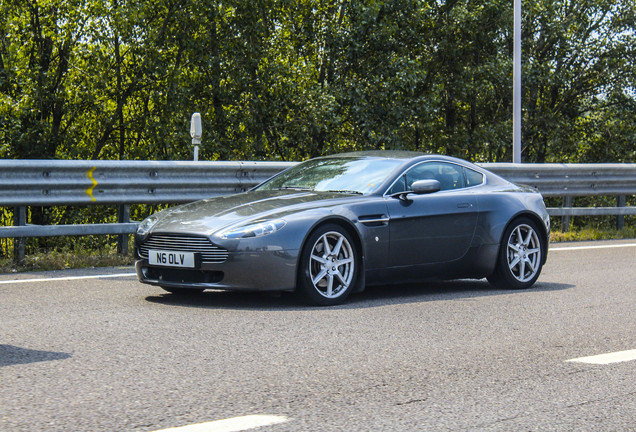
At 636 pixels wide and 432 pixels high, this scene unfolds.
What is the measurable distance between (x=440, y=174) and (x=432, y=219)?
1.92 ft

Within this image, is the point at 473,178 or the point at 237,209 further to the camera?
the point at 473,178

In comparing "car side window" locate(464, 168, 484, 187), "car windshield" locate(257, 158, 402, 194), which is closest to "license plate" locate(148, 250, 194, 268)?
"car windshield" locate(257, 158, 402, 194)

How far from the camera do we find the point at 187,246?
7.20 meters

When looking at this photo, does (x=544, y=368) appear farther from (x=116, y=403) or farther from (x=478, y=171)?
(x=478, y=171)

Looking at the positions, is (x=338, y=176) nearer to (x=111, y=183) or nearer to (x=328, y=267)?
(x=328, y=267)

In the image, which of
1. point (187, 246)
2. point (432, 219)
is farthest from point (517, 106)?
point (187, 246)

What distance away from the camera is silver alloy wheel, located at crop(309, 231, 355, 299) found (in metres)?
7.33

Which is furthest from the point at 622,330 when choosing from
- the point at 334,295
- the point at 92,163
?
the point at 92,163

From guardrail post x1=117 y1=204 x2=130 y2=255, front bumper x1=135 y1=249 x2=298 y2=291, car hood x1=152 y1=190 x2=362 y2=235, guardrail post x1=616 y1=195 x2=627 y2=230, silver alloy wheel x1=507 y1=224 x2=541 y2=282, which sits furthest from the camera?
guardrail post x1=616 y1=195 x2=627 y2=230

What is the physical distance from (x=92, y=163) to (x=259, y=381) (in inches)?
234

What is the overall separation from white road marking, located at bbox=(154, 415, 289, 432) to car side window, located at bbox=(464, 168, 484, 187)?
203 inches

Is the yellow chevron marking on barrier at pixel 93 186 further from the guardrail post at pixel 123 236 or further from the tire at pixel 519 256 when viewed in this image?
the tire at pixel 519 256

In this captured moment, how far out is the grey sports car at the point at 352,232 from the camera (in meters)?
7.12

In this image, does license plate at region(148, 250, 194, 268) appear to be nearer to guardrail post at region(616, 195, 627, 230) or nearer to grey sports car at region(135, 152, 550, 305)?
grey sports car at region(135, 152, 550, 305)
